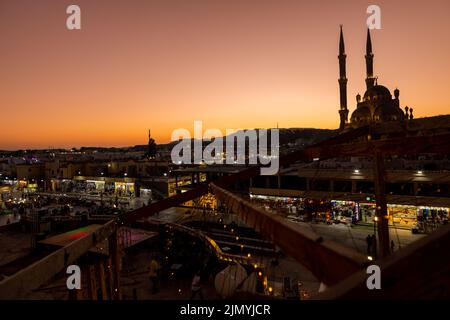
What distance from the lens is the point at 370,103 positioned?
2078 inches

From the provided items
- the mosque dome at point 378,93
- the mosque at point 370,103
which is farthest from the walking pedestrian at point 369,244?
the mosque dome at point 378,93

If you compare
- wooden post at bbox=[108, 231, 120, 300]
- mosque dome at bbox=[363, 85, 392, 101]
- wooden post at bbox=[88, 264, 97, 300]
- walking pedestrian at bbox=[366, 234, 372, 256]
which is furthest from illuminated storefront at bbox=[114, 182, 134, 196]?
mosque dome at bbox=[363, 85, 392, 101]

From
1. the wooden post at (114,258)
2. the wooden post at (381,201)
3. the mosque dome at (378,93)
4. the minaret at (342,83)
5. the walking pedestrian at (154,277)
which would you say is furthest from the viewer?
the mosque dome at (378,93)

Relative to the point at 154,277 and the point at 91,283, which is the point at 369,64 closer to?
the point at 154,277

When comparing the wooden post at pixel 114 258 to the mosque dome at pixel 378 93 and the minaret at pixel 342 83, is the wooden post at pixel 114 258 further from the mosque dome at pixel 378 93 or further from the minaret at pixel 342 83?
the mosque dome at pixel 378 93

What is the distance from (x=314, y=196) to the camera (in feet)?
86.2

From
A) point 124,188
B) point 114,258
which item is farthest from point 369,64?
point 114,258

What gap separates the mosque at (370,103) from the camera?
47719 mm

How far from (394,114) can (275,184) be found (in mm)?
31070

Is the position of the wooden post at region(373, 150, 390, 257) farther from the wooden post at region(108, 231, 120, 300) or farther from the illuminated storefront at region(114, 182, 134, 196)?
the illuminated storefront at region(114, 182, 134, 196)

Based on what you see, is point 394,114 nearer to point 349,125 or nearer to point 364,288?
point 349,125

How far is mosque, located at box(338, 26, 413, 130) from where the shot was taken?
157ft

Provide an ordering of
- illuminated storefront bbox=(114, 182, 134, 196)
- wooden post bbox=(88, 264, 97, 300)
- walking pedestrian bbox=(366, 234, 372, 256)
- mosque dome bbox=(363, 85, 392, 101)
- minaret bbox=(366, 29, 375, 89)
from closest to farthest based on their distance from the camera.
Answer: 1. wooden post bbox=(88, 264, 97, 300)
2. walking pedestrian bbox=(366, 234, 372, 256)
3. illuminated storefront bbox=(114, 182, 134, 196)
4. mosque dome bbox=(363, 85, 392, 101)
5. minaret bbox=(366, 29, 375, 89)
